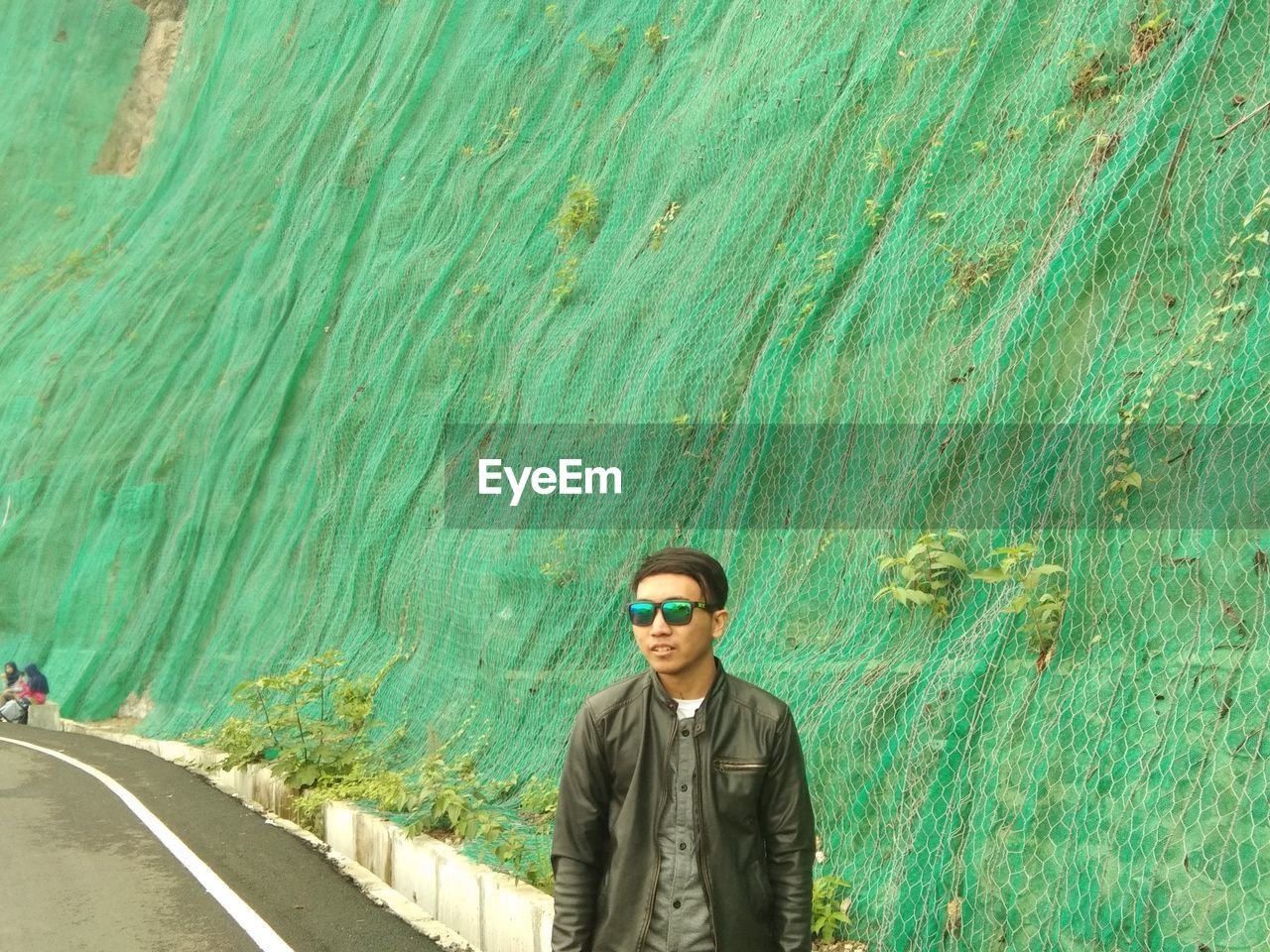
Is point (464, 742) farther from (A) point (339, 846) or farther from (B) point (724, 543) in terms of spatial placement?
(B) point (724, 543)

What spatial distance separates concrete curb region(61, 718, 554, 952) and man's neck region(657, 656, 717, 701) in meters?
1.59

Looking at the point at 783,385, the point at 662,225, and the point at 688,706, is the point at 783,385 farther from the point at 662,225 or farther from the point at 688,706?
the point at 688,706

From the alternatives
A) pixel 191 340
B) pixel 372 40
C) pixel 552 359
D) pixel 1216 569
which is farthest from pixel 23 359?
pixel 1216 569

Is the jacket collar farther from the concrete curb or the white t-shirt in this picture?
the concrete curb

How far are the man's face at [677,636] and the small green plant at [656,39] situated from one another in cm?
1074

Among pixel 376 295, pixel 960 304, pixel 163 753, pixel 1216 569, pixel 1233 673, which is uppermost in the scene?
pixel 376 295

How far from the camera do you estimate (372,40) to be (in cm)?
1950

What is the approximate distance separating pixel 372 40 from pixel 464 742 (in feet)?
46.6

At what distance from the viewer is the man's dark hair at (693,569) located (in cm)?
305

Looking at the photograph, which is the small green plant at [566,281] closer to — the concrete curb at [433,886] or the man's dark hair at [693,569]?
the concrete curb at [433,886]

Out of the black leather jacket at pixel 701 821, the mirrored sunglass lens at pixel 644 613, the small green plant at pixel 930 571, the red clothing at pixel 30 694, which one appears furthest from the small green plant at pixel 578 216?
the red clothing at pixel 30 694

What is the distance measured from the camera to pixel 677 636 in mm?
2975

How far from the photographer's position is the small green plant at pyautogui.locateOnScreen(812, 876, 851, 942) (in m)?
4.91

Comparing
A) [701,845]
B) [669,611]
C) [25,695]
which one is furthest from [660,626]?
[25,695]
